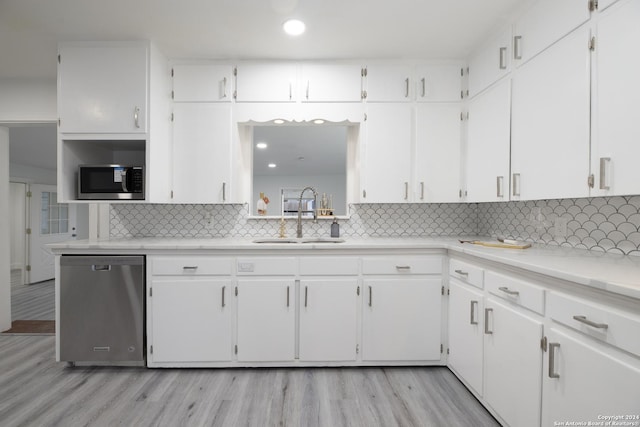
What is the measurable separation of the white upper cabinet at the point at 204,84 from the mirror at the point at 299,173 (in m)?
0.44

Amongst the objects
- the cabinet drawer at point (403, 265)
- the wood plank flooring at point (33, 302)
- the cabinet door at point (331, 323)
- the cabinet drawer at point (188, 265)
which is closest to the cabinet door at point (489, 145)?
the cabinet drawer at point (403, 265)

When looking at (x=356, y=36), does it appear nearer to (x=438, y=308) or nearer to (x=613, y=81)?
(x=613, y=81)

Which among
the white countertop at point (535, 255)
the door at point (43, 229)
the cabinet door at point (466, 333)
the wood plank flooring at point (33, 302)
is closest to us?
the white countertop at point (535, 255)

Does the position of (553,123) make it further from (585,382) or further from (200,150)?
(200,150)

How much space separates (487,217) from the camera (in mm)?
2801

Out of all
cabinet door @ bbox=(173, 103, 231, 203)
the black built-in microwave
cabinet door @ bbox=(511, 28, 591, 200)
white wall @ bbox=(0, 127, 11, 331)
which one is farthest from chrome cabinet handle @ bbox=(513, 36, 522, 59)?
white wall @ bbox=(0, 127, 11, 331)

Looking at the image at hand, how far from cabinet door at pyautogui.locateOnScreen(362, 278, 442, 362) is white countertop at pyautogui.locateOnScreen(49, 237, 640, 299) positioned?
0.30m

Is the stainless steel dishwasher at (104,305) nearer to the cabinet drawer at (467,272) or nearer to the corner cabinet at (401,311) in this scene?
the corner cabinet at (401,311)

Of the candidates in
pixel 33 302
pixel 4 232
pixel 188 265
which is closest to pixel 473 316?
pixel 188 265

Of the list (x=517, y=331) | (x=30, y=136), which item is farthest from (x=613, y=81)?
(x=30, y=136)

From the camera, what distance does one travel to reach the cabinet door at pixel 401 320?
7.47ft

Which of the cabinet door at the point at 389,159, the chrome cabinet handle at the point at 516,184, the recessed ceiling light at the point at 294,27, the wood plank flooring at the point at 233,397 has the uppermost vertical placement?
the recessed ceiling light at the point at 294,27

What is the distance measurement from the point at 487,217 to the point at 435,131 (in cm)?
94

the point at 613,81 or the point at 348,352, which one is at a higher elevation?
the point at 613,81
